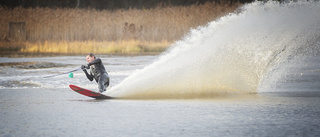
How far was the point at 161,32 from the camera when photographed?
28594 millimetres

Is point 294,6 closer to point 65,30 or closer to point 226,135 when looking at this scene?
point 226,135

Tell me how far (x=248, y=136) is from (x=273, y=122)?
111 cm

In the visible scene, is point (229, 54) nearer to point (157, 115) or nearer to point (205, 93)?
point (205, 93)

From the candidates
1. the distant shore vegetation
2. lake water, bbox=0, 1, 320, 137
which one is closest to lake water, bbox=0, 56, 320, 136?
lake water, bbox=0, 1, 320, 137

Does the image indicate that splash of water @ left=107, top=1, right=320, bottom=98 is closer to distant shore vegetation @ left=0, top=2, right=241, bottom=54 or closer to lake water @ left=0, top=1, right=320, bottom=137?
lake water @ left=0, top=1, right=320, bottom=137

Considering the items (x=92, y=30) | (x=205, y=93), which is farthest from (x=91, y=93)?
(x=92, y=30)

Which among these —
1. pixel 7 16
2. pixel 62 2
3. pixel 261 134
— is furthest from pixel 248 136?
pixel 62 2

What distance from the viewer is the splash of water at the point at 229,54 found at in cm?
1160

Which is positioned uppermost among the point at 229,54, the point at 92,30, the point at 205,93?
the point at 92,30

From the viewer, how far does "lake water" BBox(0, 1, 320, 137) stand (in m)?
7.41

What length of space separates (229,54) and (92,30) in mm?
16936

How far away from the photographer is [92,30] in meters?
28.2

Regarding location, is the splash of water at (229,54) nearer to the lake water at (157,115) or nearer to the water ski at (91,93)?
the water ski at (91,93)

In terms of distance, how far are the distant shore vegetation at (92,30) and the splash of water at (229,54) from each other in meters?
14.1
